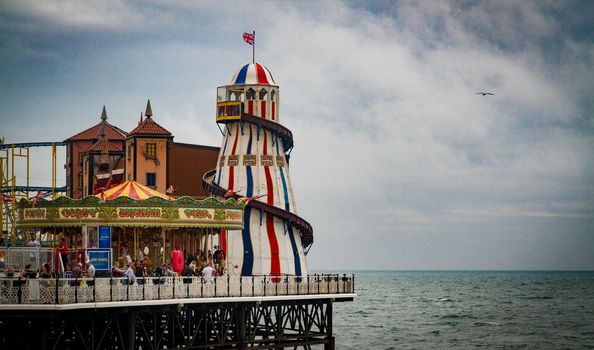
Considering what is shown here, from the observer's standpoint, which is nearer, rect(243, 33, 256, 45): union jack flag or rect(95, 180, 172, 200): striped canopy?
rect(95, 180, 172, 200): striped canopy

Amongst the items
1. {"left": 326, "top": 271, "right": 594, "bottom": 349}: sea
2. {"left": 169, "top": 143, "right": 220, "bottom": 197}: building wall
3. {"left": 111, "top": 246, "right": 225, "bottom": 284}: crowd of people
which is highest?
{"left": 169, "top": 143, "right": 220, "bottom": 197}: building wall

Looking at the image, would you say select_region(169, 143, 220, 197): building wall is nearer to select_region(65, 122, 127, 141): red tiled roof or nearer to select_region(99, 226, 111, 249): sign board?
select_region(65, 122, 127, 141): red tiled roof

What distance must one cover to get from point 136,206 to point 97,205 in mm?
1653

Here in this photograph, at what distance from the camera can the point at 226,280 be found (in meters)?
55.9

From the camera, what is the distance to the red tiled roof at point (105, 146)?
3597 inches

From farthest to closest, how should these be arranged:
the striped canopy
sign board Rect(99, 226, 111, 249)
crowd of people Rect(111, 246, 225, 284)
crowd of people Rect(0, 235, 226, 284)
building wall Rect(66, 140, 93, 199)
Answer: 1. building wall Rect(66, 140, 93, 199)
2. the striped canopy
3. sign board Rect(99, 226, 111, 249)
4. crowd of people Rect(111, 246, 225, 284)
5. crowd of people Rect(0, 235, 226, 284)

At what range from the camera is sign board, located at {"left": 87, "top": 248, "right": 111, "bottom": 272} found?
5250 cm

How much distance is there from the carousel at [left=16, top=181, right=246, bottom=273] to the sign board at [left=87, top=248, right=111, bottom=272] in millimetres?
1007

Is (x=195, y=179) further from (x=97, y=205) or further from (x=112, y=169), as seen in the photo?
(x=97, y=205)

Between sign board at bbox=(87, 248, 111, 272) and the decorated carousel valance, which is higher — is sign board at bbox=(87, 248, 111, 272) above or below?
below

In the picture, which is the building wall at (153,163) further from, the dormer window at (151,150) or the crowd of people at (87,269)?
the crowd of people at (87,269)

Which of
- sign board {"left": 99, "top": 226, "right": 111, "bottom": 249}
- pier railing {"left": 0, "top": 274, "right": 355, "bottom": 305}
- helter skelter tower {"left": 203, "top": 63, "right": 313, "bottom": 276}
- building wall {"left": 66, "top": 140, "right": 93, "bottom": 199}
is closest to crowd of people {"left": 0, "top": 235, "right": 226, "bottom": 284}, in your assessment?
pier railing {"left": 0, "top": 274, "right": 355, "bottom": 305}

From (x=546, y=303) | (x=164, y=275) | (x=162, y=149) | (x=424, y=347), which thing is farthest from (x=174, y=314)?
(x=546, y=303)

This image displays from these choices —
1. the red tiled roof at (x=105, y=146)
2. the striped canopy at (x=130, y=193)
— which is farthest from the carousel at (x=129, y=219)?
the red tiled roof at (x=105, y=146)
